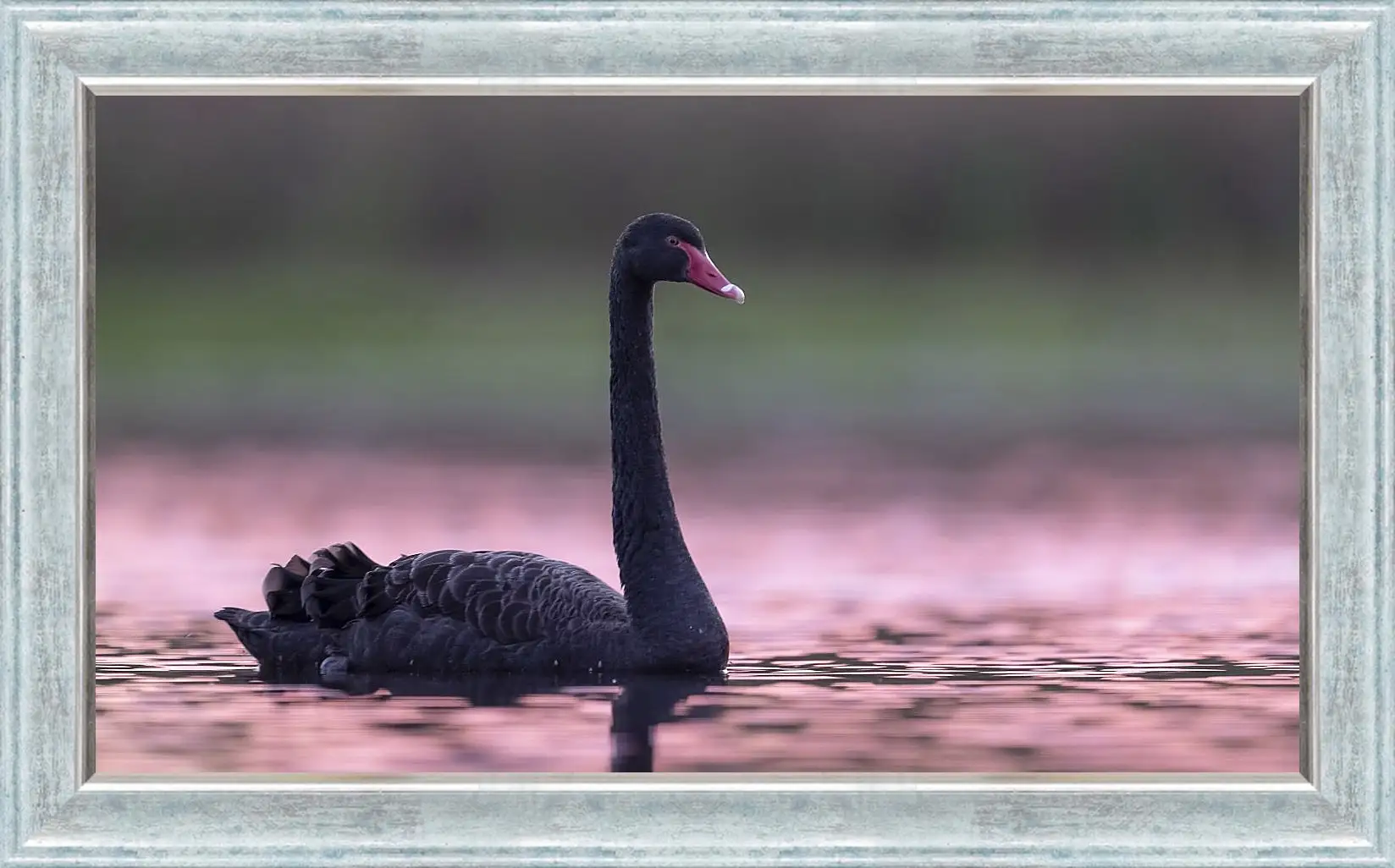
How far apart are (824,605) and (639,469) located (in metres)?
0.87

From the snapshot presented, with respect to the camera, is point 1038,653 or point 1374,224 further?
point 1038,653

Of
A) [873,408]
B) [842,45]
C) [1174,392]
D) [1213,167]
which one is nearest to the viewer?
[842,45]

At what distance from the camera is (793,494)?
9719 mm

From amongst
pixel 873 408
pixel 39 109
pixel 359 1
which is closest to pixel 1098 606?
pixel 873 408

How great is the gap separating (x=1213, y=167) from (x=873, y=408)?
1.77 meters

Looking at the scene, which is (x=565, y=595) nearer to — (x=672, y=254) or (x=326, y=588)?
(x=326, y=588)

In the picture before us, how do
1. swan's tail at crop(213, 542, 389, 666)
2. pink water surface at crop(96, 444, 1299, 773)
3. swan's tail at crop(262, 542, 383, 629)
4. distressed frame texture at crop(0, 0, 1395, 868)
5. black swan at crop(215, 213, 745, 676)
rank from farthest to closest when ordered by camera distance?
swan's tail at crop(262, 542, 383, 629)
swan's tail at crop(213, 542, 389, 666)
black swan at crop(215, 213, 745, 676)
pink water surface at crop(96, 444, 1299, 773)
distressed frame texture at crop(0, 0, 1395, 868)

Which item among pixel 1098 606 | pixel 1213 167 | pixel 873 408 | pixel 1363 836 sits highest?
pixel 1213 167

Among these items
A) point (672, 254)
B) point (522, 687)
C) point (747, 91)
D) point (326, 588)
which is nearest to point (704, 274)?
point (672, 254)

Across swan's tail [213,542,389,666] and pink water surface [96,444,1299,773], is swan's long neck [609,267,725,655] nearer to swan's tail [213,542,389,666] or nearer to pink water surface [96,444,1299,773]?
pink water surface [96,444,1299,773]

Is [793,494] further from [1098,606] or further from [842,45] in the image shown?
[842,45]

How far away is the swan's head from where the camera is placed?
825cm

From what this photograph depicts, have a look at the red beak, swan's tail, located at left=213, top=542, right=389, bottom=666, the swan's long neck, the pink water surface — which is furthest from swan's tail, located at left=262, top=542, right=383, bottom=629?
the red beak

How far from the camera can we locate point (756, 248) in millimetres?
8883
